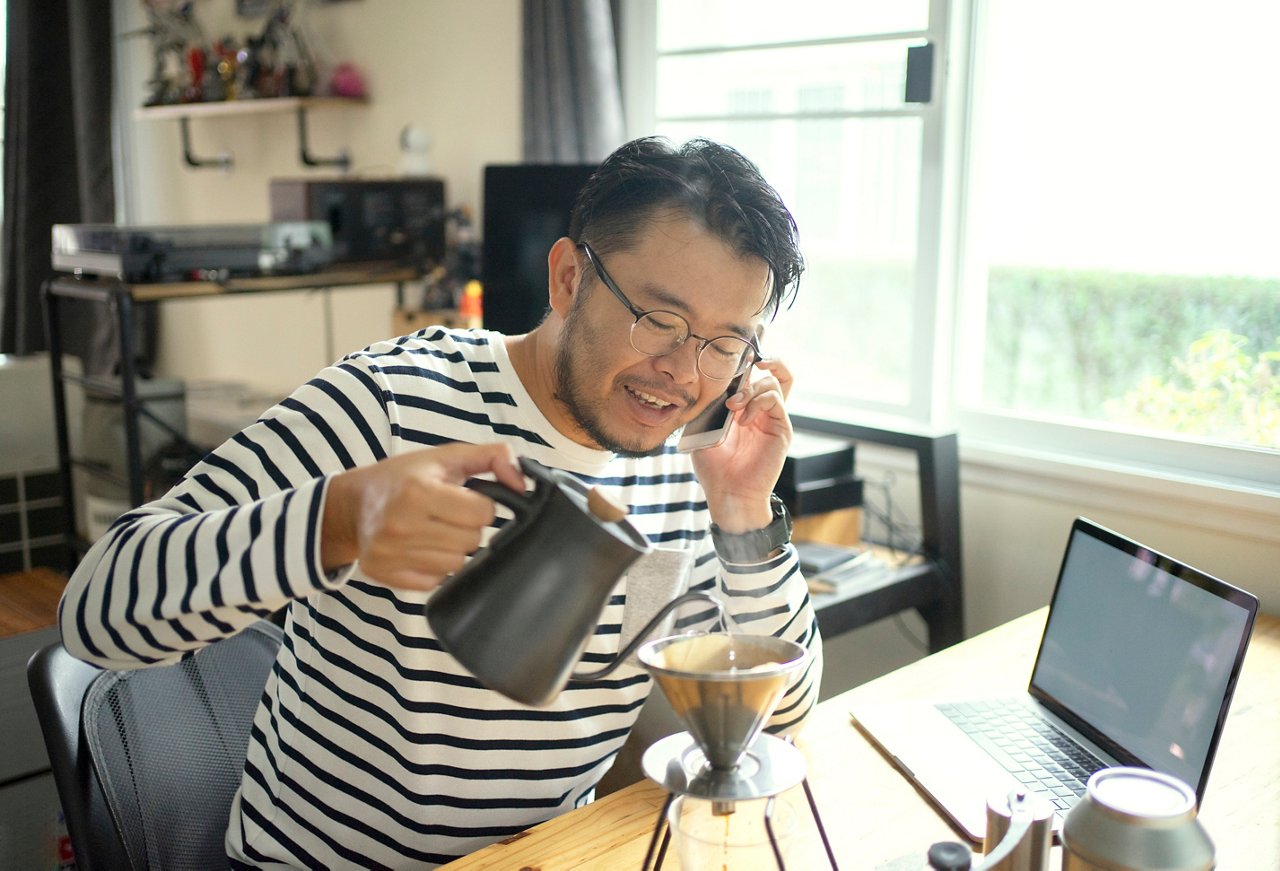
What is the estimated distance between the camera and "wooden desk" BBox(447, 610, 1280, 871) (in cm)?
108

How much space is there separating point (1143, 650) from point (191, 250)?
98.5 inches

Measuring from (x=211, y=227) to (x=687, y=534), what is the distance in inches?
82.4

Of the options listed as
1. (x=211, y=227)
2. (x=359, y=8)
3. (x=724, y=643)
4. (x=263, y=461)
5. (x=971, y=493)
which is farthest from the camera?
(x=359, y=8)

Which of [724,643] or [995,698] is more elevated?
[724,643]

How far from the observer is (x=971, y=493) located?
226cm

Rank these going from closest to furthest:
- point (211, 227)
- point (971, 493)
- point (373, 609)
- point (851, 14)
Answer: point (373, 609) → point (971, 493) → point (851, 14) → point (211, 227)

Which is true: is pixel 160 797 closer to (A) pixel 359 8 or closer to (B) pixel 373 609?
(B) pixel 373 609

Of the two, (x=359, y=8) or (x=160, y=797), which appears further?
(x=359, y=8)

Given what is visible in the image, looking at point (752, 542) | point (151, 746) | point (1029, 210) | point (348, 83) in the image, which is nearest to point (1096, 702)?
point (752, 542)

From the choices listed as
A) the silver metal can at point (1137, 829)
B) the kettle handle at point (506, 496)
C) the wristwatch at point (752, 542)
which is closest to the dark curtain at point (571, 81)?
the wristwatch at point (752, 542)

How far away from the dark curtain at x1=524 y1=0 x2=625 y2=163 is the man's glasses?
1564 millimetres

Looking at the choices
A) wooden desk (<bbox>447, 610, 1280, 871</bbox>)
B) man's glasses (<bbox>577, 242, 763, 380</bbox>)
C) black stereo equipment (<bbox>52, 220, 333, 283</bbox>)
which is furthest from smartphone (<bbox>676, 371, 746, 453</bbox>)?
black stereo equipment (<bbox>52, 220, 333, 283</bbox>)

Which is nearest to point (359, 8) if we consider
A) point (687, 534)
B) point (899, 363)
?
point (899, 363)

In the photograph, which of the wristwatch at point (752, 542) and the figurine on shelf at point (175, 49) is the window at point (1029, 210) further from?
the figurine on shelf at point (175, 49)
